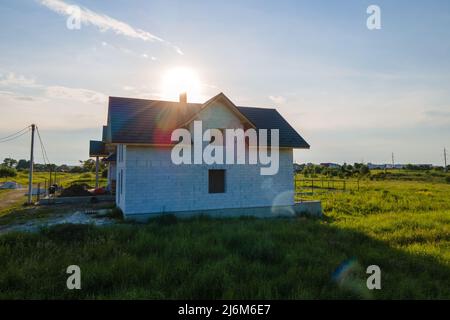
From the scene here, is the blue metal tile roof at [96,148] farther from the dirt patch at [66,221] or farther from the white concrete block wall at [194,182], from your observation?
the white concrete block wall at [194,182]

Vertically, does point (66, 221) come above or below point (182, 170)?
A: below

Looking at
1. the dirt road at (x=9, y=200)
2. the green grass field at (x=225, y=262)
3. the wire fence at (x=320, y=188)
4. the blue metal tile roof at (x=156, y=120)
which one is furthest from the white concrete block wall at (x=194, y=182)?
the dirt road at (x=9, y=200)

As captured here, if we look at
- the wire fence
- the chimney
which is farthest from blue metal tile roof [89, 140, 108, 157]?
the wire fence

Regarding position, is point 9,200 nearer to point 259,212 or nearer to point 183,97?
point 183,97

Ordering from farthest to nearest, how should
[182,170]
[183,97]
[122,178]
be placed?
[183,97]
[122,178]
[182,170]

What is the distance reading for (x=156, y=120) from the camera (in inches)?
507

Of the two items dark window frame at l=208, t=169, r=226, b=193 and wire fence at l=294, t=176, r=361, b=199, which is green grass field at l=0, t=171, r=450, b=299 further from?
wire fence at l=294, t=176, r=361, b=199

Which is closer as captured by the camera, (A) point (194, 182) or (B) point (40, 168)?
(A) point (194, 182)

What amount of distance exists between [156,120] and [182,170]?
9.68 feet

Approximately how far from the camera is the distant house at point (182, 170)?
11.3 meters

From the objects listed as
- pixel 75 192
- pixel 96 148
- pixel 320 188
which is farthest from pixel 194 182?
pixel 320 188

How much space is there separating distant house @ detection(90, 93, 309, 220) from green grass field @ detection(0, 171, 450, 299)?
2.30 m

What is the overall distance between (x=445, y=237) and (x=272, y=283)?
7498 mm

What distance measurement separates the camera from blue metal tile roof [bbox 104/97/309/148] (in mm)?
11531
